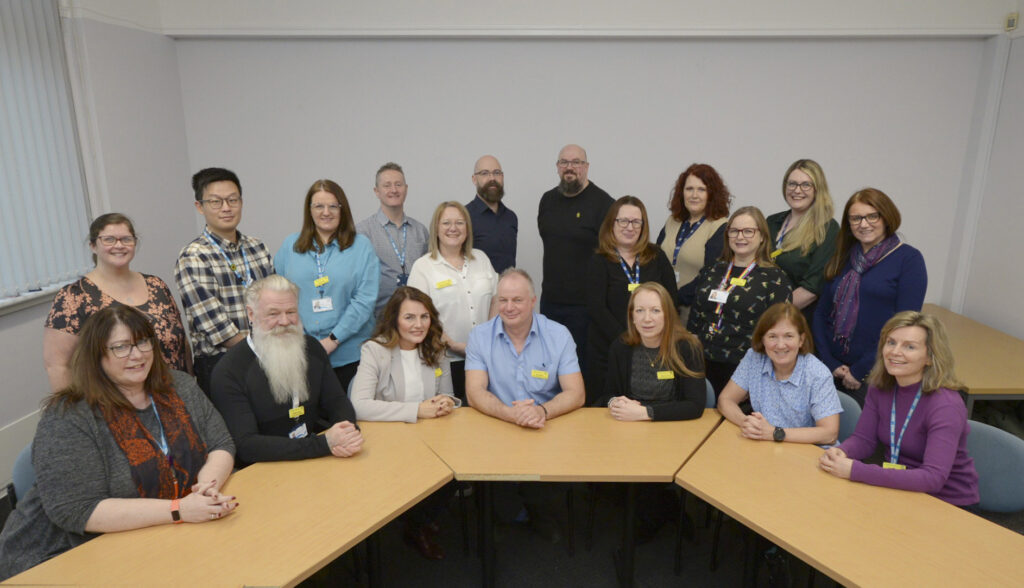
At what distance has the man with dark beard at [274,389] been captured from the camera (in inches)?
91.3

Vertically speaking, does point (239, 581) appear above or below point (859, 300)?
below

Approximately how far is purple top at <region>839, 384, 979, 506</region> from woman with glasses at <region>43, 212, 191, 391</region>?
113 inches

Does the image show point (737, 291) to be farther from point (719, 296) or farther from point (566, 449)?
point (566, 449)

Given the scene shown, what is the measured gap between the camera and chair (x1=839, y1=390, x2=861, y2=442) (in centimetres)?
269

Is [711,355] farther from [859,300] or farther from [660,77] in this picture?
[660,77]

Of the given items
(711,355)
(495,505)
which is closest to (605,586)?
(495,505)

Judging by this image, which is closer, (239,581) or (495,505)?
(239,581)

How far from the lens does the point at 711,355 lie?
Result: 318cm

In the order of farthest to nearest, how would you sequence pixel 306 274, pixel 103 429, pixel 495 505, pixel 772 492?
pixel 306 274 → pixel 495 505 → pixel 772 492 → pixel 103 429

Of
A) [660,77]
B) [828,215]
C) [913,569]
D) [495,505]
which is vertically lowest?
[495,505]

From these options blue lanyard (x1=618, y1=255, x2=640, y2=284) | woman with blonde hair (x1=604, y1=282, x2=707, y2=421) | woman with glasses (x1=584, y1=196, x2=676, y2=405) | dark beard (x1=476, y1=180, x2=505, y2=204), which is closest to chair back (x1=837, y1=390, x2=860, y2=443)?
woman with blonde hair (x1=604, y1=282, x2=707, y2=421)

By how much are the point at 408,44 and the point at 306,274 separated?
2.66 meters

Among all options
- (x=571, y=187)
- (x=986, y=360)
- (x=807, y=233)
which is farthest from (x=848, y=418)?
(x=571, y=187)

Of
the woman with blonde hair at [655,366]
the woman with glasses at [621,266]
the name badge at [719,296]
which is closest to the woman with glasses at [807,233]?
the name badge at [719,296]
